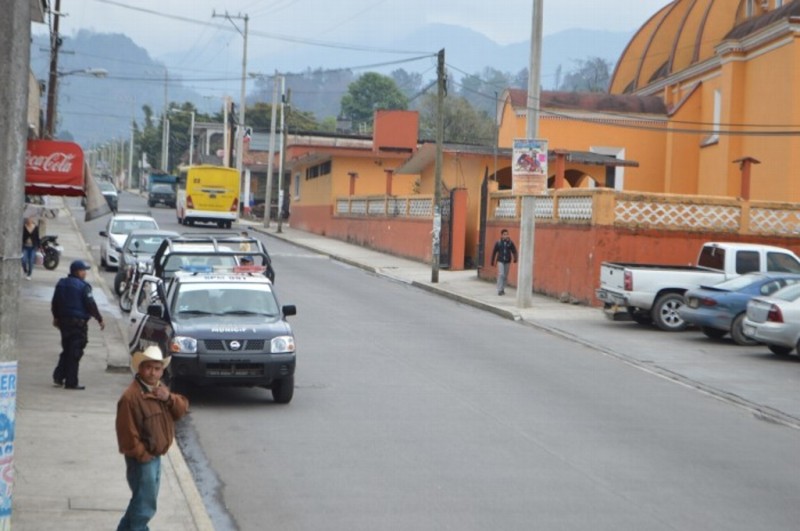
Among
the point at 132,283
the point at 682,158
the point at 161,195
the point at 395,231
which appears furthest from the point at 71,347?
the point at 161,195

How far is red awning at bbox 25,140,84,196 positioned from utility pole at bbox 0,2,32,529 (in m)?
9.46

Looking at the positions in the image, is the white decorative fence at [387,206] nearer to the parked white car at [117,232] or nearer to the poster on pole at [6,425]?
the parked white car at [117,232]

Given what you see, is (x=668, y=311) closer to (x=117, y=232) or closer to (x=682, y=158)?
(x=117, y=232)

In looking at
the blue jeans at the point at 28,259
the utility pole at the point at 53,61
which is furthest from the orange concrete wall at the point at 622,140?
the blue jeans at the point at 28,259

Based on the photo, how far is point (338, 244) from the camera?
54031 mm

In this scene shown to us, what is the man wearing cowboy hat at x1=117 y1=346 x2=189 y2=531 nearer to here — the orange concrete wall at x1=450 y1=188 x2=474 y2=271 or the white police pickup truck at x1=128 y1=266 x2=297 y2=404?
the white police pickup truck at x1=128 y1=266 x2=297 y2=404

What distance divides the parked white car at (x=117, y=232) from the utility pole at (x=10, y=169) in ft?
88.1

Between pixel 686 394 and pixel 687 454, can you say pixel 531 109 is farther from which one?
pixel 687 454

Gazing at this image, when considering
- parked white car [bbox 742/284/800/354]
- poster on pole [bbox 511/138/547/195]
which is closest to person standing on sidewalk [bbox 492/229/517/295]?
poster on pole [bbox 511/138/547/195]

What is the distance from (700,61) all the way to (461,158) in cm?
1552

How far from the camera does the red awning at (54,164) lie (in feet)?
54.6

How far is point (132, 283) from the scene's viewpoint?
85.5ft

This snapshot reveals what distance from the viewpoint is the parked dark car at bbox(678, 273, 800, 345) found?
23438 millimetres

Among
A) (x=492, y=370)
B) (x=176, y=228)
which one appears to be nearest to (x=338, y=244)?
(x=176, y=228)
